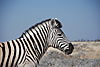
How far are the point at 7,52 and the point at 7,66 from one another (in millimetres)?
305

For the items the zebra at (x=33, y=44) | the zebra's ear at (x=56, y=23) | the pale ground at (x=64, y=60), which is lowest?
the pale ground at (x=64, y=60)

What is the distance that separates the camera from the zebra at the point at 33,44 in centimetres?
481

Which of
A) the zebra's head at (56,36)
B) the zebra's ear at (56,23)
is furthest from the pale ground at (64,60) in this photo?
the zebra's ear at (56,23)

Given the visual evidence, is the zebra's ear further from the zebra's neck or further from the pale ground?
the pale ground

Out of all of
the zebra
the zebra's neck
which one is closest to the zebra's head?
the zebra

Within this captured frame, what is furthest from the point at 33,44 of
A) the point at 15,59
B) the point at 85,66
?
the point at 85,66

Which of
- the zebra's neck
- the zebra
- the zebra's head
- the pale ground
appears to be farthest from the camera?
the pale ground

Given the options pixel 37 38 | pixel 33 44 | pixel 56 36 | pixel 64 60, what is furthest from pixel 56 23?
pixel 64 60

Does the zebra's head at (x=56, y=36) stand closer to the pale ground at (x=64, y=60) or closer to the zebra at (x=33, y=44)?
the zebra at (x=33, y=44)

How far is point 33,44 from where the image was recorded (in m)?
5.19

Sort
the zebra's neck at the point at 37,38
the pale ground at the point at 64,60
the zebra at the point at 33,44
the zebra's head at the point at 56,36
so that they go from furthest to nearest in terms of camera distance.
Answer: the pale ground at the point at 64,60, the zebra's head at the point at 56,36, the zebra's neck at the point at 37,38, the zebra at the point at 33,44

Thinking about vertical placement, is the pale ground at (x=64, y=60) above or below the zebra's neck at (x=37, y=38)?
below

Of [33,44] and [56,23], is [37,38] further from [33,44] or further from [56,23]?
[56,23]

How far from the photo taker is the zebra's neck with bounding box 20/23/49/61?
5141 millimetres
